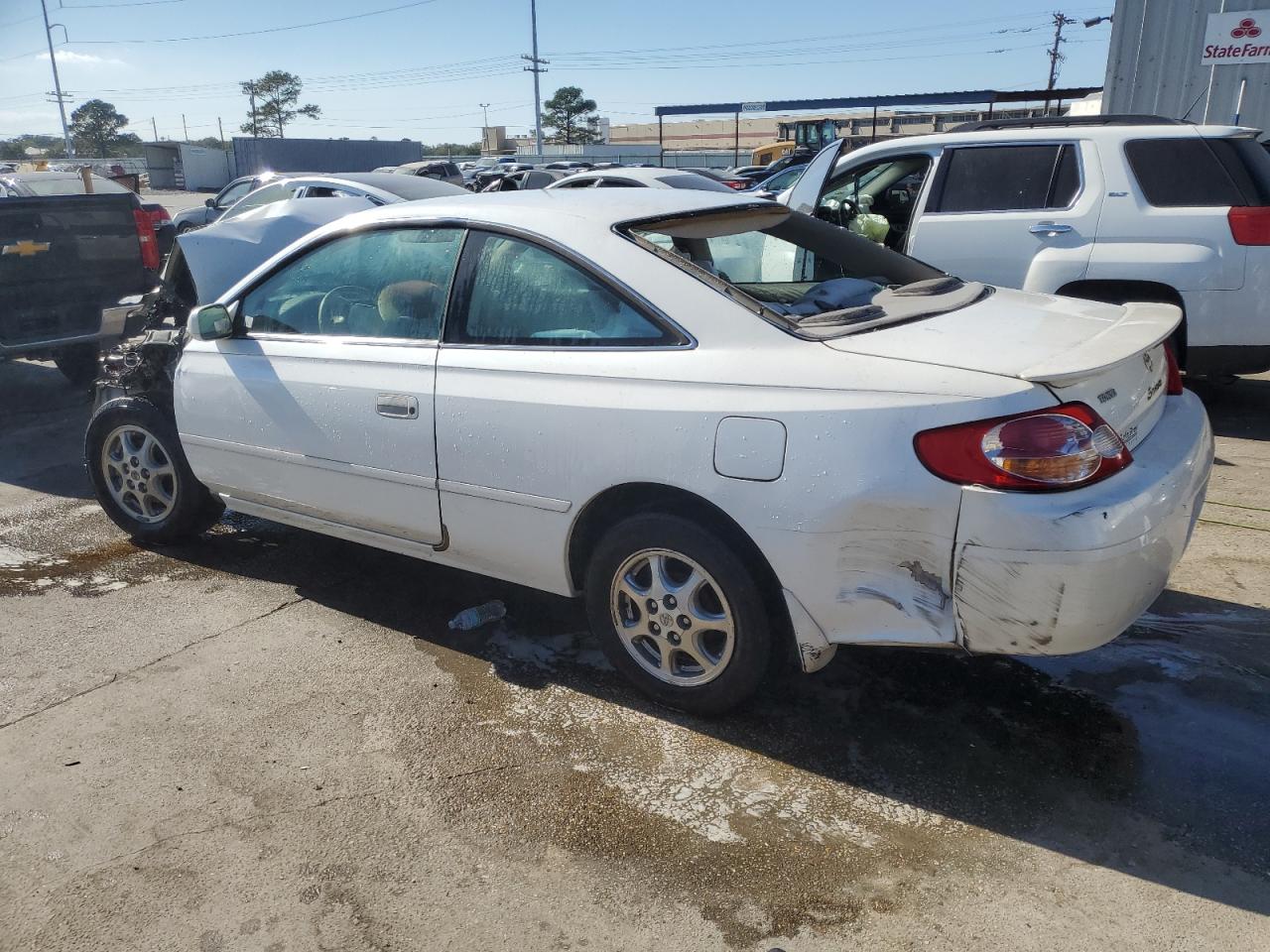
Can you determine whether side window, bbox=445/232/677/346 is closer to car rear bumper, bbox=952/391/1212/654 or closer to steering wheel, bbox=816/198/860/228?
car rear bumper, bbox=952/391/1212/654

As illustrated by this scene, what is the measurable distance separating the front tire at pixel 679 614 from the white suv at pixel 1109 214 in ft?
14.0

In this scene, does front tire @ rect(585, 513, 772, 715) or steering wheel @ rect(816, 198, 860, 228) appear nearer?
front tire @ rect(585, 513, 772, 715)

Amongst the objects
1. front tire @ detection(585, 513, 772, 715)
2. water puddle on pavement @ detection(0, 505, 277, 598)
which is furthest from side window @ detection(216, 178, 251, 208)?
front tire @ detection(585, 513, 772, 715)

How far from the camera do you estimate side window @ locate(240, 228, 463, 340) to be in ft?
12.0

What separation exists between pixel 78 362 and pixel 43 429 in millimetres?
1371

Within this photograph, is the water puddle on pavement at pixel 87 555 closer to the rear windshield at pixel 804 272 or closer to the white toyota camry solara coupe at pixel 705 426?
the white toyota camry solara coupe at pixel 705 426

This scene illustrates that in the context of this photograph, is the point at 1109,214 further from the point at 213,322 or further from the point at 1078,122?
the point at 213,322

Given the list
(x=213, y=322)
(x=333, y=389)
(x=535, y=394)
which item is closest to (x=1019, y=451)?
(x=535, y=394)

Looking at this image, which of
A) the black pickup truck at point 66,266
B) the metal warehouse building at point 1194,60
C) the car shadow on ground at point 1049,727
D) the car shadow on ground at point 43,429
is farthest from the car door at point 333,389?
the metal warehouse building at point 1194,60

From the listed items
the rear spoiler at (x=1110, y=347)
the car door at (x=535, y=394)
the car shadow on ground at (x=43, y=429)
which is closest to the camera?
the rear spoiler at (x=1110, y=347)

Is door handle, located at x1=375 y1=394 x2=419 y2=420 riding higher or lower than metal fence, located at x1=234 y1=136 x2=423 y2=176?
lower

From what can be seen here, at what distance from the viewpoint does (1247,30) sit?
11.7m

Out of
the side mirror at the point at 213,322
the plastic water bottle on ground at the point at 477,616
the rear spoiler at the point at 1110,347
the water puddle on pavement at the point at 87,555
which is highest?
the rear spoiler at the point at 1110,347

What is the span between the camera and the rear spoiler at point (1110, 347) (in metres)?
2.60
